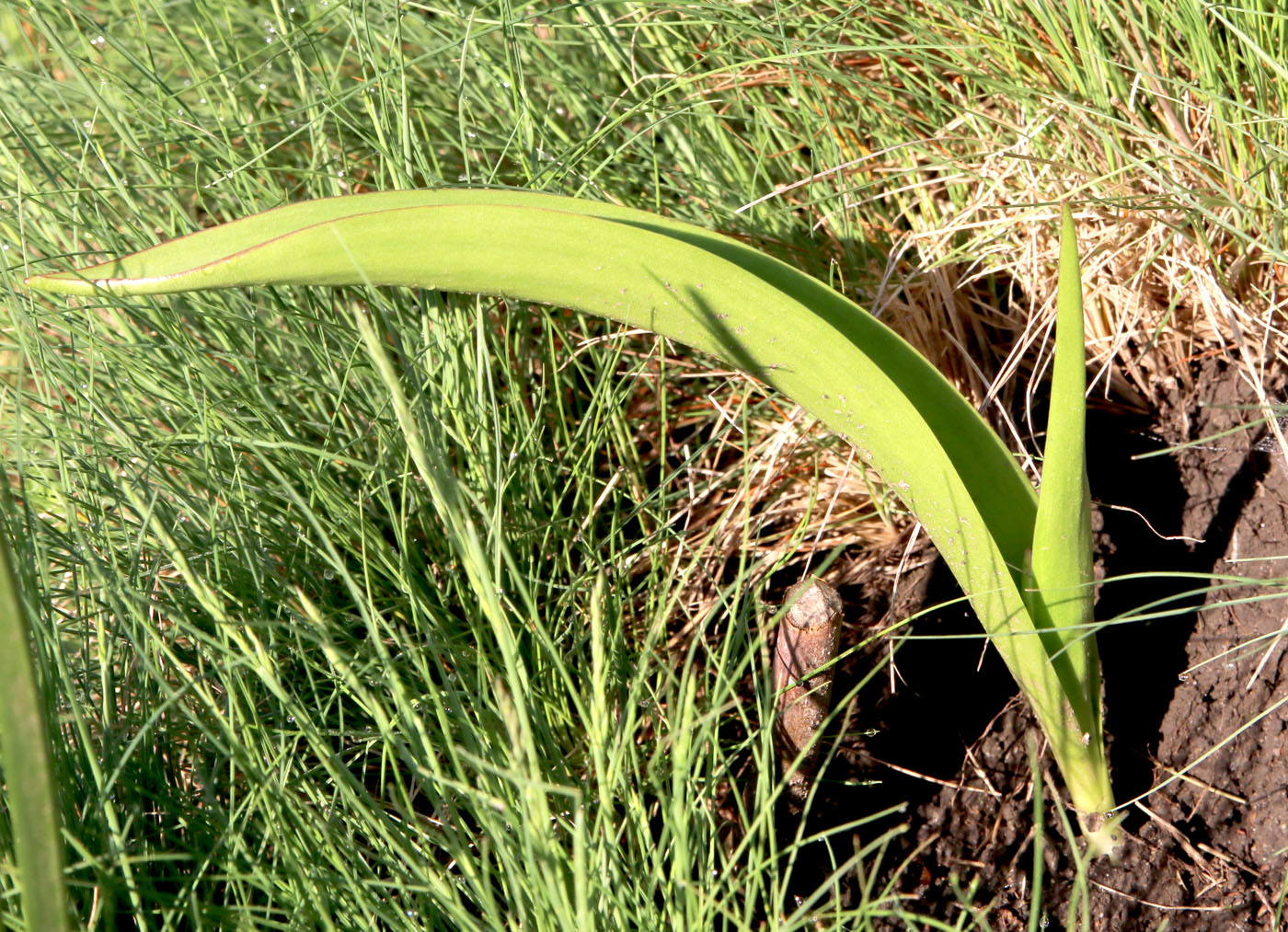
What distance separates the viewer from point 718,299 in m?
0.82

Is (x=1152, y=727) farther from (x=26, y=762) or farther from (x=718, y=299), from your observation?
(x=26, y=762)

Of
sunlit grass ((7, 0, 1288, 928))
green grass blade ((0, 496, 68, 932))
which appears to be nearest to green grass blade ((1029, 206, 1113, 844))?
sunlit grass ((7, 0, 1288, 928))

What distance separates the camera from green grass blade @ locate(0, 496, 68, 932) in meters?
0.46

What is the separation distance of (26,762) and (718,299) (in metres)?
0.55

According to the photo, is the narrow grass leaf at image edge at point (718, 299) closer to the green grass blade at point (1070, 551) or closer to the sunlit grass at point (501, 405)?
the green grass blade at point (1070, 551)

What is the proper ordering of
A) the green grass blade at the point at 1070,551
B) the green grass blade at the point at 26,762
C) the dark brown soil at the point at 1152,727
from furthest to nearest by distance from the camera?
the dark brown soil at the point at 1152,727 → the green grass blade at the point at 1070,551 → the green grass blade at the point at 26,762

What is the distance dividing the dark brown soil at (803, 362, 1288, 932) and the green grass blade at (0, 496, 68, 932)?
62 centimetres

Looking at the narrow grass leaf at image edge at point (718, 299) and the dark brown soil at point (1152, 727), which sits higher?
the narrow grass leaf at image edge at point (718, 299)

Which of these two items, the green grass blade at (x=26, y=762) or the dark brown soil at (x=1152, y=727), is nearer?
the green grass blade at (x=26, y=762)

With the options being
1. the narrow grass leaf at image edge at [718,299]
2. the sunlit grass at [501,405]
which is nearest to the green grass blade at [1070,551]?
the narrow grass leaf at image edge at [718,299]

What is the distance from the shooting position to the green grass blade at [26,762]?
18.2 inches

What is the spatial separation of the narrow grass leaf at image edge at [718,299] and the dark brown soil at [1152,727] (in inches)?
5.4

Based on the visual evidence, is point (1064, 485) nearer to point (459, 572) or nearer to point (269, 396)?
point (459, 572)

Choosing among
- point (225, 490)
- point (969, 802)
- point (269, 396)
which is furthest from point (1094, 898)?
point (269, 396)
